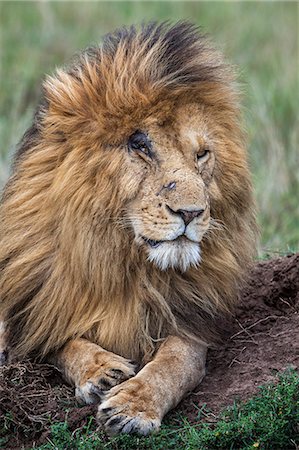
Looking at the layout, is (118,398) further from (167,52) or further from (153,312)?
(167,52)

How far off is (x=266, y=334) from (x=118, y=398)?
951 mm

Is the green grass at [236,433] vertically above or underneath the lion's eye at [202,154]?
underneath

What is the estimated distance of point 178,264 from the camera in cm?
394

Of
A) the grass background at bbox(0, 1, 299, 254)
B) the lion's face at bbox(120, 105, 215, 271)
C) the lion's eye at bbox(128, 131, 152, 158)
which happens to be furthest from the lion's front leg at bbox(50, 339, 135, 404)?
the grass background at bbox(0, 1, 299, 254)

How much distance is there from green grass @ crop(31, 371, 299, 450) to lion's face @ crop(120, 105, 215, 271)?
59 centimetres

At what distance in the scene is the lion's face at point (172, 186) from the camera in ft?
12.5

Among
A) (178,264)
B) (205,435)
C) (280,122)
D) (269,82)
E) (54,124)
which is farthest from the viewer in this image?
(269,82)

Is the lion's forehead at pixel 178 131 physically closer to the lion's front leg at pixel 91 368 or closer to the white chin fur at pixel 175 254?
the white chin fur at pixel 175 254

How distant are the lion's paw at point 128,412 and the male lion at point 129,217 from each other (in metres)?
0.05

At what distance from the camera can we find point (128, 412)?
364 centimetres

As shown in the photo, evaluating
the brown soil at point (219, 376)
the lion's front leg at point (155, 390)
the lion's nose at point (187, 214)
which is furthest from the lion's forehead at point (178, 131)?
the brown soil at point (219, 376)

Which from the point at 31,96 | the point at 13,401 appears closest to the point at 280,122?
the point at 31,96

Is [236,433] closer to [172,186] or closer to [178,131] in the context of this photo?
[172,186]

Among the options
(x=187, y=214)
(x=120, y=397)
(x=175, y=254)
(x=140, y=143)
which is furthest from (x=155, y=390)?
(x=140, y=143)
